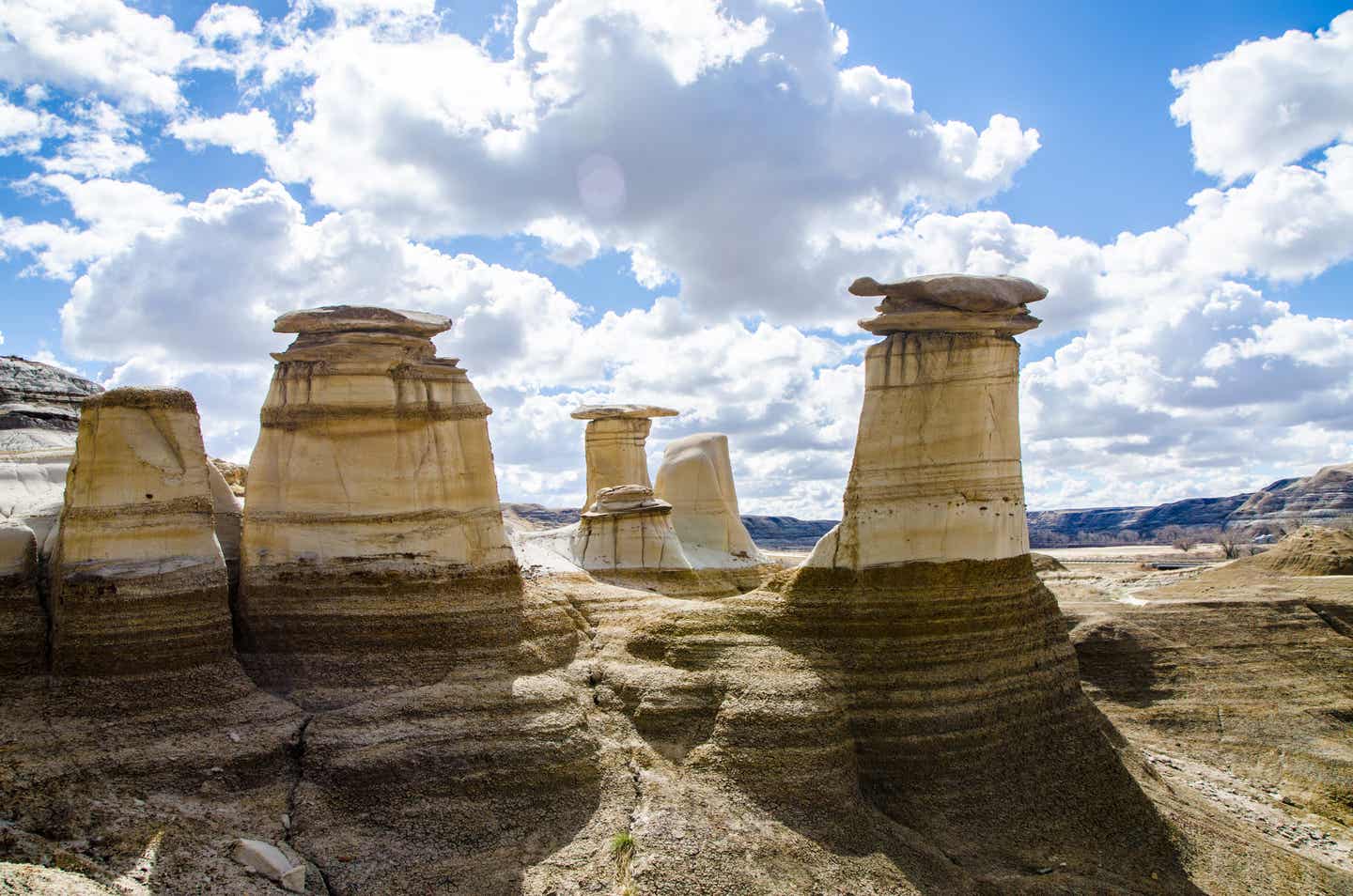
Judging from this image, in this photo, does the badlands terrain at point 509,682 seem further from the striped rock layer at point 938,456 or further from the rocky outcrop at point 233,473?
the rocky outcrop at point 233,473

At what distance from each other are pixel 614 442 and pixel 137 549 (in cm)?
2388

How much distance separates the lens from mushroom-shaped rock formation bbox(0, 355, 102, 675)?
1334cm

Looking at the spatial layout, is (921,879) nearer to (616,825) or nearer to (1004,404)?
(616,825)

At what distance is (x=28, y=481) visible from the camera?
51.2 ft

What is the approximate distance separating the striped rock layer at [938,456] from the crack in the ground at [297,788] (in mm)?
8444

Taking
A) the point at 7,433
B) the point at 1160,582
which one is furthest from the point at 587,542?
the point at 1160,582

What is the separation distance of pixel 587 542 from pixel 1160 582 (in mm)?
25732

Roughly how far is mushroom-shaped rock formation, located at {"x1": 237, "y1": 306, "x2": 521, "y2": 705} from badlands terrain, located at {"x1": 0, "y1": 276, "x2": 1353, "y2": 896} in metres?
0.05

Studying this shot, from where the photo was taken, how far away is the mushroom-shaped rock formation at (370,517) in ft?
50.4

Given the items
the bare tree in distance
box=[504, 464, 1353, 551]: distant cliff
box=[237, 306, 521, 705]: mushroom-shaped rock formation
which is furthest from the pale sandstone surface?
the bare tree in distance

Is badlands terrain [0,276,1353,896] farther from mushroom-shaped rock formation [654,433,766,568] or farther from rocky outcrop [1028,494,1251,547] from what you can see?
rocky outcrop [1028,494,1251,547]

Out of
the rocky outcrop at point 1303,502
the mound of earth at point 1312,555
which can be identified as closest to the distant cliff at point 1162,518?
the rocky outcrop at point 1303,502

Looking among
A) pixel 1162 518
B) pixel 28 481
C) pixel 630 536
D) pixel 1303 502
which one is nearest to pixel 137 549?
pixel 28 481

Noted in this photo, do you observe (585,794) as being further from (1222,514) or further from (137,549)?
(1222,514)
